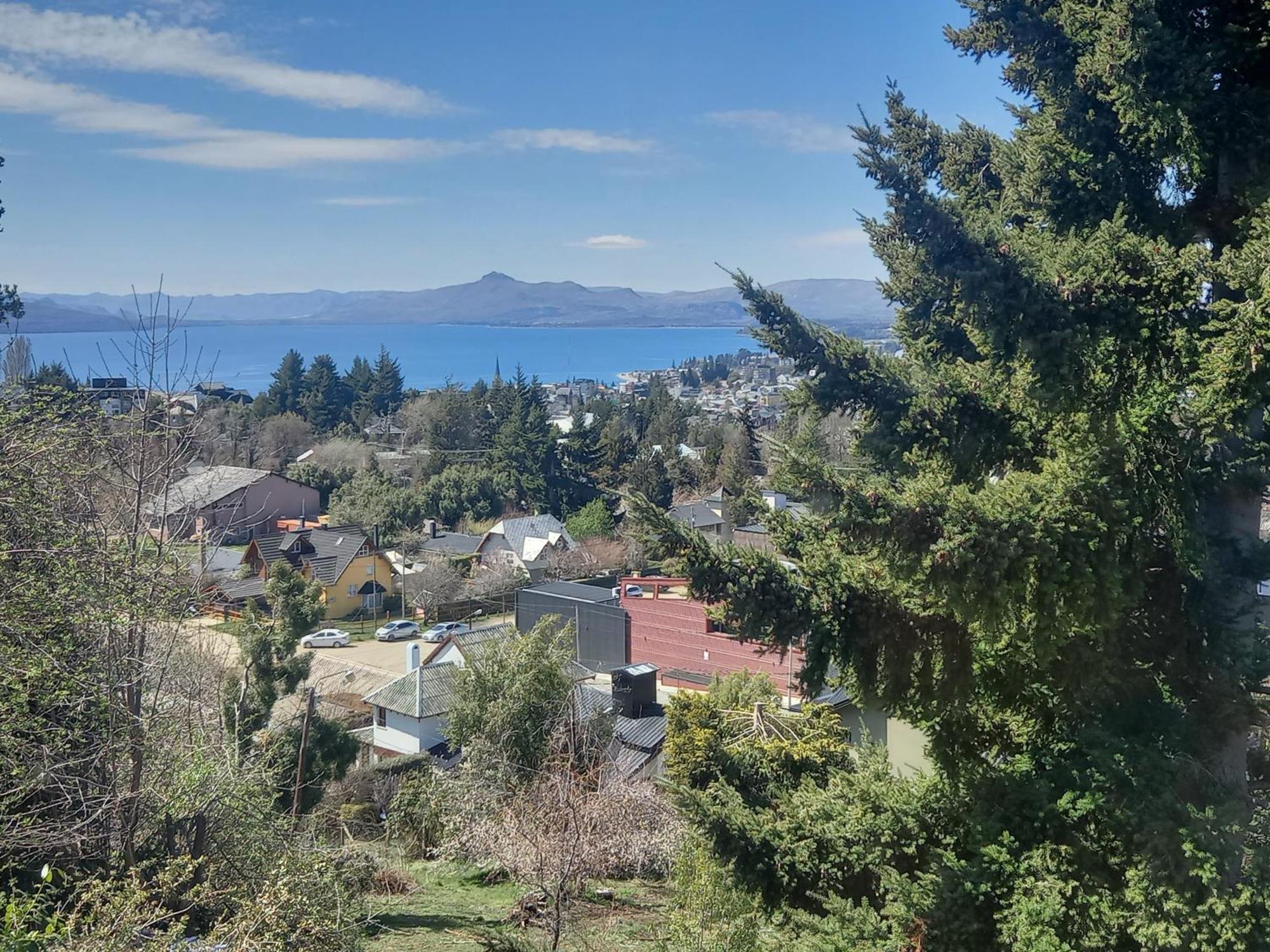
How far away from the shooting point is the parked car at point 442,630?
26663mm

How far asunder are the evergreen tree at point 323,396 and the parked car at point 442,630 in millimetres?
28424

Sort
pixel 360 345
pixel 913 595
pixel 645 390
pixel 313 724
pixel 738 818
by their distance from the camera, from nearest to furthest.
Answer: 1. pixel 913 595
2. pixel 738 818
3. pixel 313 724
4. pixel 645 390
5. pixel 360 345

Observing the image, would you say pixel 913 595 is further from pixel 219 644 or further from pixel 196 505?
pixel 219 644

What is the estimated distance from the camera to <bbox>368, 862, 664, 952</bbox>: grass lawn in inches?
319

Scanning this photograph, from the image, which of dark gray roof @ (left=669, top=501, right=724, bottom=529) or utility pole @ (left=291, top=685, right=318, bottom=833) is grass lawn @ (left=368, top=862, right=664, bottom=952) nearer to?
utility pole @ (left=291, top=685, right=318, bottom=833)

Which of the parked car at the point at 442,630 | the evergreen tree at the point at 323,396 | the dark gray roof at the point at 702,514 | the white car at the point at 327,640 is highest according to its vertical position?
the evergreen tree at the point at 323,396

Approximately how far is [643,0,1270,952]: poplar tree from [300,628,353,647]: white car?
78.3ft

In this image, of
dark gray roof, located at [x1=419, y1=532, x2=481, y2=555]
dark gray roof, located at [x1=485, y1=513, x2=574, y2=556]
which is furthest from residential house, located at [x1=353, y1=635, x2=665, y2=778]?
dark gray roof, located at [x1=485, y1=513, x2=574, y2=556]

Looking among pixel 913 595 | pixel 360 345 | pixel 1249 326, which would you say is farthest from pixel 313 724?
pixel 360 345

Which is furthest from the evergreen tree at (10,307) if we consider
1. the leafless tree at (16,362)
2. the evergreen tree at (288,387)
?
the evergreen tree at (288,387)

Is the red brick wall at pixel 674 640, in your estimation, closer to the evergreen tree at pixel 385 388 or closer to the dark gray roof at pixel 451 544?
the dark gray roof at pixel 451 544

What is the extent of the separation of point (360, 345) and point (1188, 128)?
202635 mm

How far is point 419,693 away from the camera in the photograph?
1750 cm

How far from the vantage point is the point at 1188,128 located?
4.00 meters
